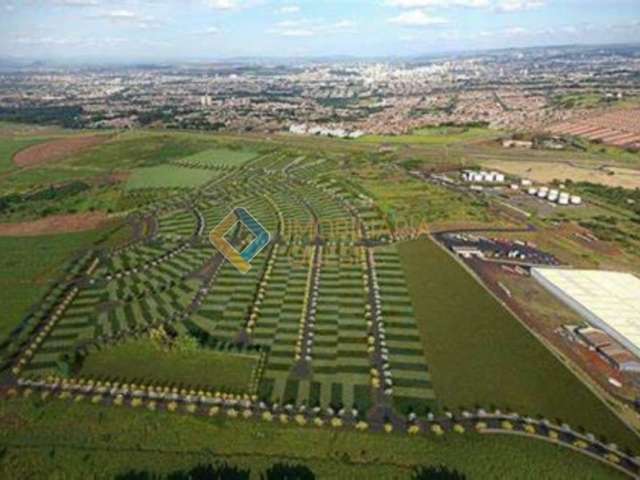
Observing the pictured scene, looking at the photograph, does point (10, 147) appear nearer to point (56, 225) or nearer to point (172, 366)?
point (56, 225)

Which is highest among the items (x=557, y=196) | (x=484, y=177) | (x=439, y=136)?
(x=557, y=196)

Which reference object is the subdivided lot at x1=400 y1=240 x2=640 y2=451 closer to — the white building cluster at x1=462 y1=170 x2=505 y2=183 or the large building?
the large building

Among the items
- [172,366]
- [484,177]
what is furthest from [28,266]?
[484,177]

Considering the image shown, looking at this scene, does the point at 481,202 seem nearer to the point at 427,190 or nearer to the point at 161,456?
the point at 427,190

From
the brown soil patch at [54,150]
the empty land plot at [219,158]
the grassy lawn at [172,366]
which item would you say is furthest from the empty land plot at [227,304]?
the brown soil patch at [54,150]

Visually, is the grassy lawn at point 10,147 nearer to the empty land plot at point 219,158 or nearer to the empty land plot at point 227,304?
the empty land plot at point 219,158

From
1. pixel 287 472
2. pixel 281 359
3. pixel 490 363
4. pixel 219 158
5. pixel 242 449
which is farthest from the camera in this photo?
pixel 219 158
